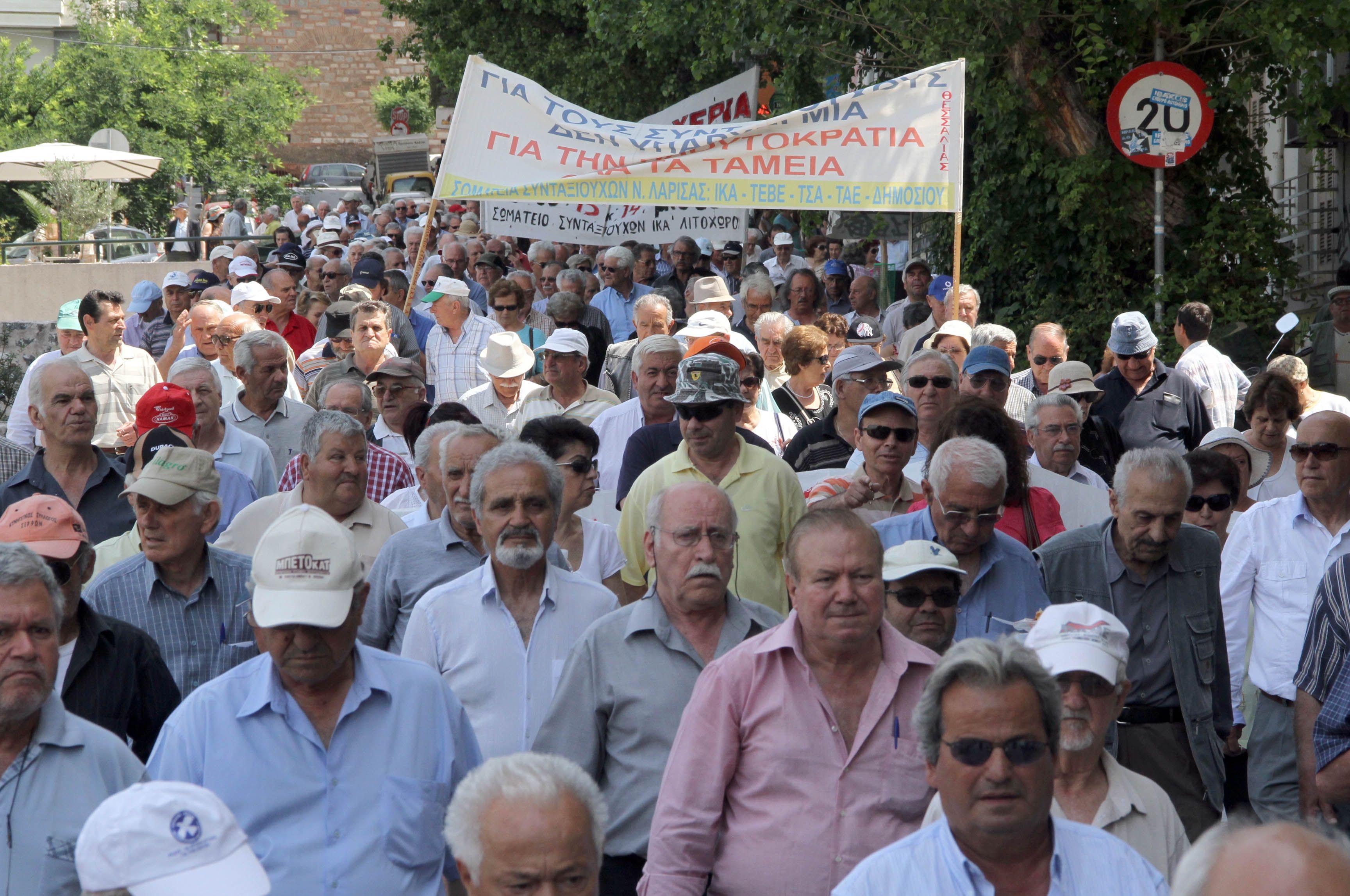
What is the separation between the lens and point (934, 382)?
7.35m

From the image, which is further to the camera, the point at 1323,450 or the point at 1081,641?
the point at 1323,450

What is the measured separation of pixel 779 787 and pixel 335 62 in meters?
70.1

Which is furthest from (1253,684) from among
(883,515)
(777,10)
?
(777,10)

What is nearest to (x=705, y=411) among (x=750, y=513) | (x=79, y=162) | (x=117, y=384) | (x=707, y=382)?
(x=707, y=382)

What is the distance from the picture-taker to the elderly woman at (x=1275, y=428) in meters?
7.77

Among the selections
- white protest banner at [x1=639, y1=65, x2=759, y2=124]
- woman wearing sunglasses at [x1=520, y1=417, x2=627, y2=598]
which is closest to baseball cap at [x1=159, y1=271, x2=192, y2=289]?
white protest banner at [x1=639, y1=65, x2=759, y2=124]

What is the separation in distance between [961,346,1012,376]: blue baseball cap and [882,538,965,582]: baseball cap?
335 cm

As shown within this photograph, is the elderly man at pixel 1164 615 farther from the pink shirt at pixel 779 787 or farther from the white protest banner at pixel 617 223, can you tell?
the white protest banner at pixel 617 223

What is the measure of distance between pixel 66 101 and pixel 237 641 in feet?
136

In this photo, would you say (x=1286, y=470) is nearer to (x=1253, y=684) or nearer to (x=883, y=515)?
(x=1253, y=684)

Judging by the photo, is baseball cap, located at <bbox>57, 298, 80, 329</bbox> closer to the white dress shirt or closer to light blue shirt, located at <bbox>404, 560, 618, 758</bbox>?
light blue shirt, located at <bbox>404, 560, 618, 758</bbox>

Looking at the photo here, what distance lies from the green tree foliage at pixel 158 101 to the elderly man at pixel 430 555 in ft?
121

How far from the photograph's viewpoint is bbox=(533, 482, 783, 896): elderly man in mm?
4383

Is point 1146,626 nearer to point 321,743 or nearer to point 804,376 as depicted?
point 321,743
